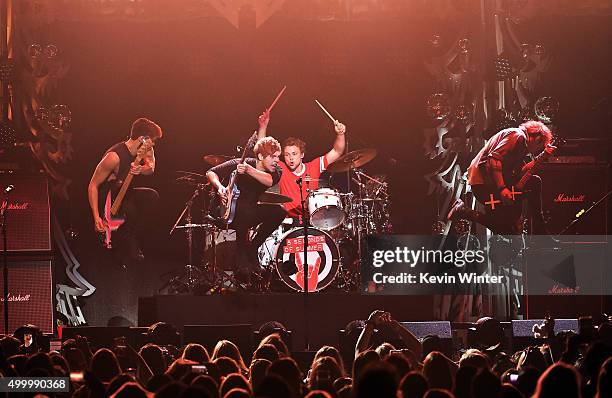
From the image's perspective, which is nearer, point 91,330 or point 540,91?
point 91,330

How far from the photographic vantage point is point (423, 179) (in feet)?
51.5

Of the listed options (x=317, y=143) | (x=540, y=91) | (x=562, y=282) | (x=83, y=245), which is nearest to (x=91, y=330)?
(x=83, y=245)

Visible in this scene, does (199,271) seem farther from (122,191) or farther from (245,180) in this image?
(122,191)

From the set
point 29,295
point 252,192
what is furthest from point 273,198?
point 29,295

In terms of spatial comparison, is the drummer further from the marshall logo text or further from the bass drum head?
the marshall logo text

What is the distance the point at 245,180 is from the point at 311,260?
1746 mm

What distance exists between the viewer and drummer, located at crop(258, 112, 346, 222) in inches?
601

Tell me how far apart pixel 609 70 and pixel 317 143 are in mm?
5186

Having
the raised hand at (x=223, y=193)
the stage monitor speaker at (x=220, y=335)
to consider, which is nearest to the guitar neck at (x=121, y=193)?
the raised hand at (x=223, y=193)

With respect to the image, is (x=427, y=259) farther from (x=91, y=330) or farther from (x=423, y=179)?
(x=91, y=330)

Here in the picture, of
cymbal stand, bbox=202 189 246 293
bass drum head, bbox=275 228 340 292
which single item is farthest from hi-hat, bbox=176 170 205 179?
bass drum head, bbox=275 228 340 292

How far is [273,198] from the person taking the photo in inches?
599

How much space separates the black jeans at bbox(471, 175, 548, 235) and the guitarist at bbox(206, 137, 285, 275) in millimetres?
3371

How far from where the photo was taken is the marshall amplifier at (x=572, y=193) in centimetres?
1512
